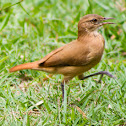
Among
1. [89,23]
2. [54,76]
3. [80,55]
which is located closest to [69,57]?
[80,55]

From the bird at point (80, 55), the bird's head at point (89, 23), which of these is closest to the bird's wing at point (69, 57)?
the bird at point (80, 55)

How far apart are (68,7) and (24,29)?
150 centimetres

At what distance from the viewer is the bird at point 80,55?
4191 mm

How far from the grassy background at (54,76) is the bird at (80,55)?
312 mm

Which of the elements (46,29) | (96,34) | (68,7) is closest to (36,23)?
(46,29)

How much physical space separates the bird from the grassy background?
312 mm

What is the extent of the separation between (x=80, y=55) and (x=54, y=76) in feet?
3.51

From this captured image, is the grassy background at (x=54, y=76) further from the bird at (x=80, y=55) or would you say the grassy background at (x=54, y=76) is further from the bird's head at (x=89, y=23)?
the bird's head at (x=89, y=23)

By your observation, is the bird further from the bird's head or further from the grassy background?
the grassy background

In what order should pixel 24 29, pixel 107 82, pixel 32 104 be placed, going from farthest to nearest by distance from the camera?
pixel 24 29 < pixel 107 82 < pixel 32 104

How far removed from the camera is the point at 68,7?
23.5 ft

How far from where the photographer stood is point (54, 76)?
5.12 meters

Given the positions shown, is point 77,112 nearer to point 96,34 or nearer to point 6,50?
point 96,34

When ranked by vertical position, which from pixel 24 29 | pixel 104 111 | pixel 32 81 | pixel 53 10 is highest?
pixel 53 10
